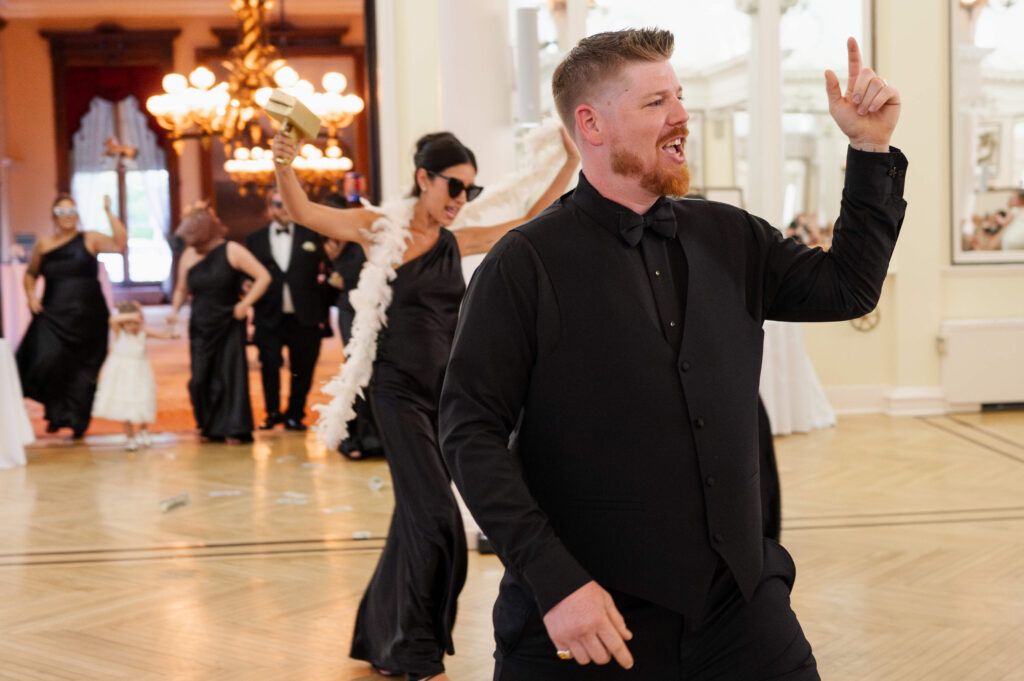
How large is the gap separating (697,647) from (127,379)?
676cm

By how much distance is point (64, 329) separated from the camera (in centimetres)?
849

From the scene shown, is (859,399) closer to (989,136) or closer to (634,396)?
(989,136)

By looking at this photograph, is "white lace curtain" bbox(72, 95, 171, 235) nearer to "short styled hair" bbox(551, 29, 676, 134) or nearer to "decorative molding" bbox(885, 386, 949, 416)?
"decorative molding" bbox(885, 386, 949, 416)

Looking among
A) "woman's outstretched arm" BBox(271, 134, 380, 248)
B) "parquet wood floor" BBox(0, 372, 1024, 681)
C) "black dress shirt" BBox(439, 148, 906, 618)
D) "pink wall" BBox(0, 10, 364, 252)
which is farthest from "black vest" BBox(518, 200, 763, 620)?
"pink wall" BBox(0, 10, 364, 252)

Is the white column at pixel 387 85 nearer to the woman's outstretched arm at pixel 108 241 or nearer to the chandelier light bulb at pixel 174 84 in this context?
the chandelier light bulb at pixel 174 84

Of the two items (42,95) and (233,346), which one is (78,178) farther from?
(233,346)

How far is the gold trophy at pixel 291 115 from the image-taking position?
3.01 metres

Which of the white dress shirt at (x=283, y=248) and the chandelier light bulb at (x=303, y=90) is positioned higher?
the chandelier light bulb at (x=303, y=90)

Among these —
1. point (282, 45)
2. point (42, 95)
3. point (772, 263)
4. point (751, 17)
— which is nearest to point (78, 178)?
point (42, 95)

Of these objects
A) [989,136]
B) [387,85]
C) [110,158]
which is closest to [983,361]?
[989,136]

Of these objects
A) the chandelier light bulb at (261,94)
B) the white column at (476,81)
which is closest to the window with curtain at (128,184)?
the chandelier light bulb at (261,94)

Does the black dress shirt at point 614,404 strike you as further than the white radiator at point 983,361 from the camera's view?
No

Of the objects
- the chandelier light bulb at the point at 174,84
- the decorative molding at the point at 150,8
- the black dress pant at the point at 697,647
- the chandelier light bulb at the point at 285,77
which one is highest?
the decorative molding at the point at 150,8

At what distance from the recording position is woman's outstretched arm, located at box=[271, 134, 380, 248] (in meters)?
3.15
